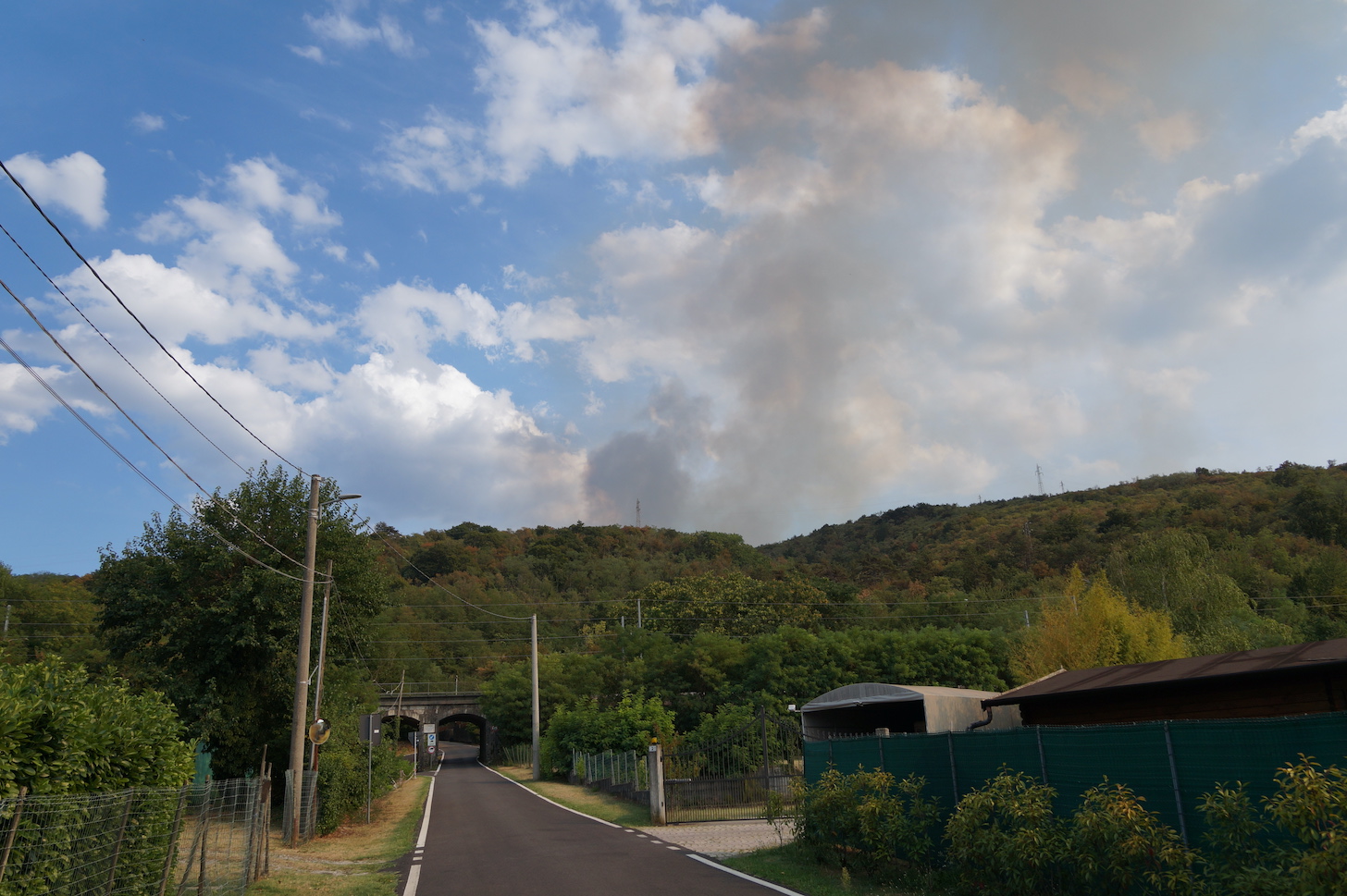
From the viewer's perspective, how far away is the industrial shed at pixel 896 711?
67.2ft

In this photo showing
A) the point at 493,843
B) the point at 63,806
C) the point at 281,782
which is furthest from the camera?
the point at 281,782

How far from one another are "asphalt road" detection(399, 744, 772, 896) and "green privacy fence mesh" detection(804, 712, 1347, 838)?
3283 millimetres

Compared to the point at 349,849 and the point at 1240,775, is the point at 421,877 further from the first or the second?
the point at 1240,775

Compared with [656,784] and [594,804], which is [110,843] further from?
[594,804]

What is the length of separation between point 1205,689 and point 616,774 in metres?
20.0

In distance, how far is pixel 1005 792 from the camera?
9312 mm

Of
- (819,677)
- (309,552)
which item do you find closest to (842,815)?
(309,552)

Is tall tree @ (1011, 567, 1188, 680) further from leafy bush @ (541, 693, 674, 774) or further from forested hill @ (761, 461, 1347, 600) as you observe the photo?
leafy bush @ (541, 693, 674, 774)

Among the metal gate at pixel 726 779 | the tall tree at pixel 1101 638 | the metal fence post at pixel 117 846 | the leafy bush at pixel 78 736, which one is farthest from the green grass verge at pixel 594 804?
the tall tree at pixel 1101 638

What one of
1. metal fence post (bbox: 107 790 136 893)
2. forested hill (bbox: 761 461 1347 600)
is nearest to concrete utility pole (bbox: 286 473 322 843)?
metal fence post (bbox: 107 790 136 893)

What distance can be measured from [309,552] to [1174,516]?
80.6m

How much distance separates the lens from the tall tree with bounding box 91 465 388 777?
26.9 meters

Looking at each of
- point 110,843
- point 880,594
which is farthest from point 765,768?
point 880,594

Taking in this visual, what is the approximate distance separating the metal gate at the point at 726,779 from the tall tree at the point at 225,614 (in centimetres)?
1452
